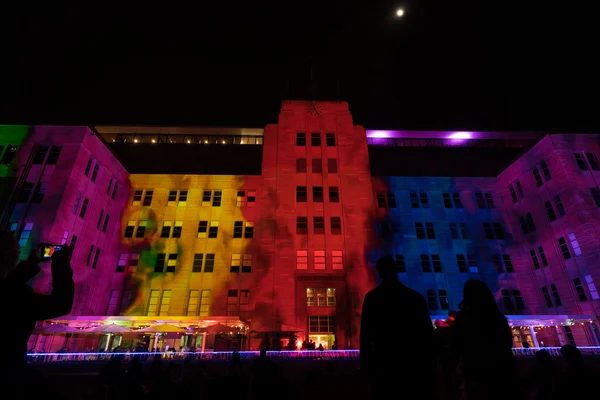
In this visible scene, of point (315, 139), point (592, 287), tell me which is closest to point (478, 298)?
point (592, 287)

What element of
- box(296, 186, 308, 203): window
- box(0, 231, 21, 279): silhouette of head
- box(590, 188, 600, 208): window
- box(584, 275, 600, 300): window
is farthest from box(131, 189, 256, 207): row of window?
box(0, 231, 21, 279): silhouette of head

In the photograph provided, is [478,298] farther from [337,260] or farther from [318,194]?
[318,194]

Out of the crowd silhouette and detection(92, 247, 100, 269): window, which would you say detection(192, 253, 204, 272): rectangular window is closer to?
detection(92, 247, 100, 269): window

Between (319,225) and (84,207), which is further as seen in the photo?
(319,225)

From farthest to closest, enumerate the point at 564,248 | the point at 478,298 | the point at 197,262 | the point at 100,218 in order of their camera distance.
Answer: the point at 197,262, the point at 100,218, the point at 564,248, the point at 478,298

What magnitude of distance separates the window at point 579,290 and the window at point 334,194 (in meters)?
25.4

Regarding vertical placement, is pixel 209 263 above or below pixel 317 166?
below

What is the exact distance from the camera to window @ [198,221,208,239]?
38.3 m

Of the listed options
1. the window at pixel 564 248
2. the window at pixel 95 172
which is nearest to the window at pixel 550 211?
the window at pixel 564 248

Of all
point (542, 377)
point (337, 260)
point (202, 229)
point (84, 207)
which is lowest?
point (542, 377)

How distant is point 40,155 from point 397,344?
41053 millimetres

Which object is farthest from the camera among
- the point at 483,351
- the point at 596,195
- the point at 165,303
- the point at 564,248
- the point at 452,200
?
the point at 452,200

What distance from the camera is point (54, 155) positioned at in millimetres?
33219

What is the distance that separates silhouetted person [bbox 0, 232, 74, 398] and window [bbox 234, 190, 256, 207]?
123ft
